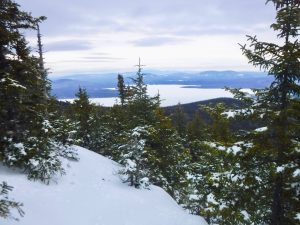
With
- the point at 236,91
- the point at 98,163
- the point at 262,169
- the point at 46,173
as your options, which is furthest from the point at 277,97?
the point at 98,163

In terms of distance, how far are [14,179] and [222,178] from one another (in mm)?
8172

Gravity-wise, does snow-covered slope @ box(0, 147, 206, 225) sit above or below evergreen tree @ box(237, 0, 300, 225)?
below

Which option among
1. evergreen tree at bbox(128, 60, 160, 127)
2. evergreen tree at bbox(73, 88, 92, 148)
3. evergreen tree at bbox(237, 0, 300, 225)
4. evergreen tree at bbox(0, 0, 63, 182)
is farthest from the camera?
evergreen tree at bbox(73, 88, 92, 148)

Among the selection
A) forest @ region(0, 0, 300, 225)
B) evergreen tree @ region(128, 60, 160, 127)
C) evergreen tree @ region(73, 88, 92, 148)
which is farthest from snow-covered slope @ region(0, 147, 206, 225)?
evergreen tree @ region(73, 88, 92, 148)

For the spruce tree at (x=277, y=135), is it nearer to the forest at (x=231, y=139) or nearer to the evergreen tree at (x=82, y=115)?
the forest at (x=231, y=139)

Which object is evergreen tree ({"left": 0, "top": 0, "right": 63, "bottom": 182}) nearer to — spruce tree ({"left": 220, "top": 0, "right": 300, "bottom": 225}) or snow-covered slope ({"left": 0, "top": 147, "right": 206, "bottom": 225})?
snow-covered slope ({"left": 0, "top": 147, "right": 206, "bottom": 225})

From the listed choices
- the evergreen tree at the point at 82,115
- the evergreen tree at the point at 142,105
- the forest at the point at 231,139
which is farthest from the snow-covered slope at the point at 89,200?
the evergreen tree at the point at 82,115

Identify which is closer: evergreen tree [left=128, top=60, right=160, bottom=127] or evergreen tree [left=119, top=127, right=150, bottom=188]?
evergreen tree [left=119, top=127, right=150, bottom=188]

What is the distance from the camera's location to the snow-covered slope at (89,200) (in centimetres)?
1299

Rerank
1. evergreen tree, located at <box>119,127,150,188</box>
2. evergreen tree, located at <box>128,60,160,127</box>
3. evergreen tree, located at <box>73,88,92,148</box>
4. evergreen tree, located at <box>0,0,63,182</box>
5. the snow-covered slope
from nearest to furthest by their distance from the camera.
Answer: the snow-covered slope, evergreen tree, located at <box>0,0,63,182</box>, evergreen tree, located at <box>119,127,150,188</box>, evergreen tree, located at <box>128,60,160,127</box>, evergreen tree, located at <box>73,88,92,148</box>

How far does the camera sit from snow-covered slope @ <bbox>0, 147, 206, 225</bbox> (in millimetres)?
12986

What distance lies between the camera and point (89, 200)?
629 inches

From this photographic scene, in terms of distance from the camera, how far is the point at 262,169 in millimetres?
11656

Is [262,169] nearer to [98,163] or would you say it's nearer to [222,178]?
[222,178]
